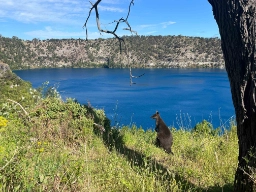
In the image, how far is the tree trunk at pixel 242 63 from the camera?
2637mm

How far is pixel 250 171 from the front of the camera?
2799 millimetres

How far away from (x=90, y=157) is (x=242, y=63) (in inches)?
106

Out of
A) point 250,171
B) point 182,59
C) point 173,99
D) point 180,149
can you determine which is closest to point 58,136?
point 180,149

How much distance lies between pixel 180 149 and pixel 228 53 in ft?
9.70

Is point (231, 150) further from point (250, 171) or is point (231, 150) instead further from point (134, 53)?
point (134, 53)

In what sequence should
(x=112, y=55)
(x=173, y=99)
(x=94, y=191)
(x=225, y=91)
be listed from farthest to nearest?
(x=112, y=55), (x=225, y=91), (x=173, y=99), (x=94, y=191)

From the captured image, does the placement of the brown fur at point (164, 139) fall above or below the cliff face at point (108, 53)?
below

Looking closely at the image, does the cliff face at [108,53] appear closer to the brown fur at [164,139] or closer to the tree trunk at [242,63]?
the brown fur at [164,139]

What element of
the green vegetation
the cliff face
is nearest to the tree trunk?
the green vegetation

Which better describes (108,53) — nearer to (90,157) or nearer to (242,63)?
(90,157)

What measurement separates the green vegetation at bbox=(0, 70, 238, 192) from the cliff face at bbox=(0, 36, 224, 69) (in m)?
82.9

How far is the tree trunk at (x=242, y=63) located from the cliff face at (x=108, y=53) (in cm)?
8505

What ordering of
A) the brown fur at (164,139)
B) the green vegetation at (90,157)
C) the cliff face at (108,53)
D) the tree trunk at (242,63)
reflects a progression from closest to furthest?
the green vegetation at (90,157) < the tree trunk at (242,63) < the brown fur at (164,139) < the cliff face at (108,53)

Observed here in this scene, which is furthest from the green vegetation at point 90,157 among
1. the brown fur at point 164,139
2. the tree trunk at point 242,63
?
the tree trunk at point 242,63
